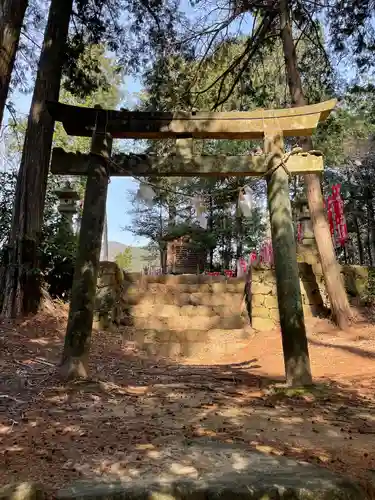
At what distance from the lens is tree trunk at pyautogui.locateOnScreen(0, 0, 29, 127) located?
4.63 meters

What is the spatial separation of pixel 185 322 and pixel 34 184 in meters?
4.20

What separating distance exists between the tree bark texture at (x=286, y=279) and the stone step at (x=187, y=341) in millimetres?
3442

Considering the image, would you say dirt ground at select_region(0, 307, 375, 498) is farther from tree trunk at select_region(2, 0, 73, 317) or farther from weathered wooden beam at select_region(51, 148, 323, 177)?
weathered wooden beam at select_region(51, 148, 323, 177)

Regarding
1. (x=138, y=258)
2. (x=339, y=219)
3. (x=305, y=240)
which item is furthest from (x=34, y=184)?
(x=138, y=258)

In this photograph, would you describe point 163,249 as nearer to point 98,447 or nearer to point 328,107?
point 328,107

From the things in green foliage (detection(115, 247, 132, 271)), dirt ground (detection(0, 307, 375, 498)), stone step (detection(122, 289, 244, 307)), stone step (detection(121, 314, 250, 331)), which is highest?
green foliage (detection(115, 247, 132, 271))

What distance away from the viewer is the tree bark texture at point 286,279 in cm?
456

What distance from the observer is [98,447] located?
280cm

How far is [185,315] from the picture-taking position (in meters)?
9.27

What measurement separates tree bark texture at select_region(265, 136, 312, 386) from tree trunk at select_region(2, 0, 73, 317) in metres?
Result: 4.50

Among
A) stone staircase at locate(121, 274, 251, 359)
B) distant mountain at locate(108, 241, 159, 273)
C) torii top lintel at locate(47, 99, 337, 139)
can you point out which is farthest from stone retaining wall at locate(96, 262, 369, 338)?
distant mountain at locate(108, 241, 159, 273)

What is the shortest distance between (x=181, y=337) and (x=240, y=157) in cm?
440

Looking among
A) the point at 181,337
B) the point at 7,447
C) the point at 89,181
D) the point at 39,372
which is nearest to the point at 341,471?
the point at 7,447

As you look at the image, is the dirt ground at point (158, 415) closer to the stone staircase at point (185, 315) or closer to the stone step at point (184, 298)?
the stone staircase at point (185, 315)
